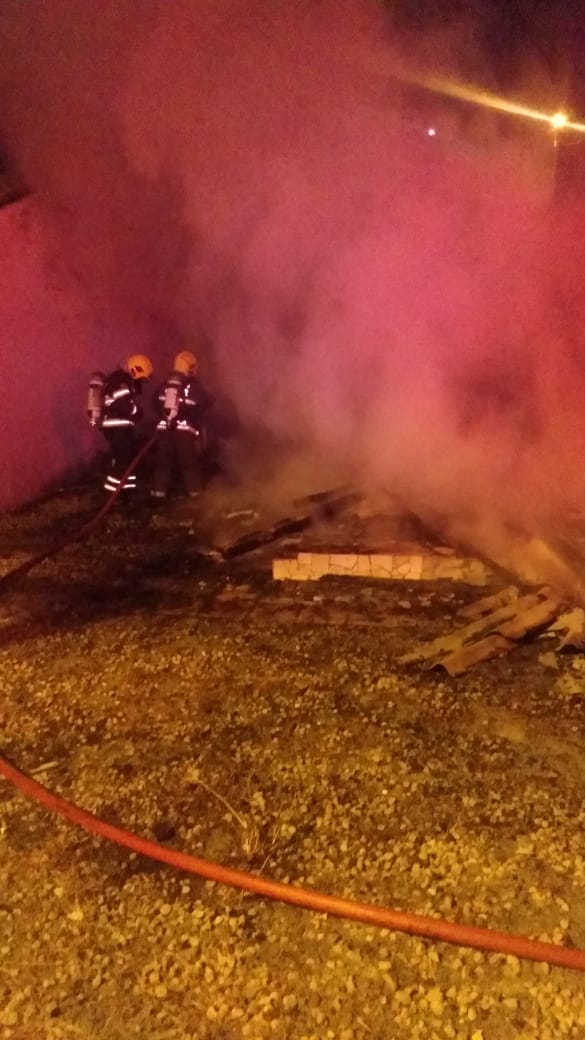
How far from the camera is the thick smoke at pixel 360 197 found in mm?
6297

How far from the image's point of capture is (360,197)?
653cm

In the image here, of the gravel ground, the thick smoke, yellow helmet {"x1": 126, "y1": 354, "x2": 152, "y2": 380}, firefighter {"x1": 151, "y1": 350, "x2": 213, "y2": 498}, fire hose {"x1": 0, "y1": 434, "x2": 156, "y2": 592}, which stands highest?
the thick smoke

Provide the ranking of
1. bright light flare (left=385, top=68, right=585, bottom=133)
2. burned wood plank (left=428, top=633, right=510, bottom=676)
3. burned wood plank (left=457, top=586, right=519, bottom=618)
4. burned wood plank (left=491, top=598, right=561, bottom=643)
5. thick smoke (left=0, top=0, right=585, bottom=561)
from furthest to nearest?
1. bright light flare (left=385, top=68, right=585, bottom=133)
2. thick smoke (left=0, top=0, right=585, bottom=561)
3. burned wood plank (left=457, top=586, right=519, bottom=618)
4. burned wood plank (left=491, top=598, right=561, bottom=643)
5. burned wood plank (left=428, top=633, right=510, bottom=676)

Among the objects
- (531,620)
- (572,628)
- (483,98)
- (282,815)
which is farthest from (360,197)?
(282,815)

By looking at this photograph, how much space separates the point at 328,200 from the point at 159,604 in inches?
133

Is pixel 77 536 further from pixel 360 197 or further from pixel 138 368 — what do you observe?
pixel 360 197

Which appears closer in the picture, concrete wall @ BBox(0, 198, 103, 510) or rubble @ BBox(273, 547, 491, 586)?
rubble @ BBox(273, 547, 491, 586)

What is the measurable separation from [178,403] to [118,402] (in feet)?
1.56

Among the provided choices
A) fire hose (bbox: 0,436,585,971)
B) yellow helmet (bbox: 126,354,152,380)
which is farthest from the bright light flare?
fire hose (bbox: 0,436,585,971)

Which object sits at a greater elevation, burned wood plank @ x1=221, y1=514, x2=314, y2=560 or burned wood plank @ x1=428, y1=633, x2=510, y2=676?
burned wood plank @ x1=221, y1=514, x2=314, y2=560

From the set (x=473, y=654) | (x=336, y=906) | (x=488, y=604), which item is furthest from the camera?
(x=488, y=604)

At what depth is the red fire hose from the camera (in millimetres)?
2643

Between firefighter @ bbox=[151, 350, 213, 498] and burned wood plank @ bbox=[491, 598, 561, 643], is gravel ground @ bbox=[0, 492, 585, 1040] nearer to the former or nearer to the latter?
burned wood plank @ bbox=[491, 598, 561, 643]

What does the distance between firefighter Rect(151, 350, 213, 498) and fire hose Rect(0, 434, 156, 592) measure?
6.1 inches
